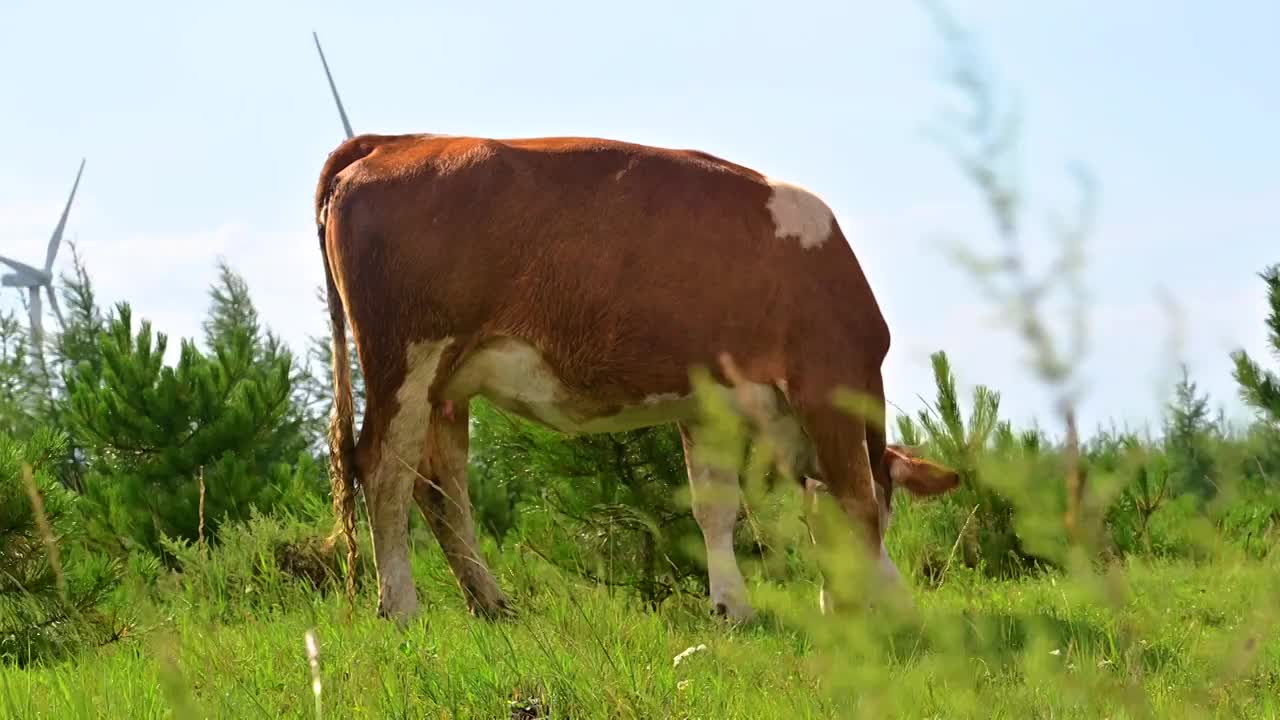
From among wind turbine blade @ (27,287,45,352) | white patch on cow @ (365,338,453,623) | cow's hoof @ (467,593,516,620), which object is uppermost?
wind turbine blade @ (27,287,45,352)

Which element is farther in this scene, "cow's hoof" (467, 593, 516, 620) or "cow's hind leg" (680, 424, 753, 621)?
"cow's hind leg" (680, 424, 753, 621)

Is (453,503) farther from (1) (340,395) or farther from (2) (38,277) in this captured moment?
(2) (38,277)

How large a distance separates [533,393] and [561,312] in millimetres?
348

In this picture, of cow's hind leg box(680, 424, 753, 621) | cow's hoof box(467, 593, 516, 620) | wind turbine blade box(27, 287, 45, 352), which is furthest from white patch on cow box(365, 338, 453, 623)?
wind turbine blade box(27, 287, 45, 352)

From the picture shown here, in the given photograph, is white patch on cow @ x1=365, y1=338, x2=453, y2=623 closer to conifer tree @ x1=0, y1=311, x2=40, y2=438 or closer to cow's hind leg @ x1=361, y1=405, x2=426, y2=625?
cow's hind leg @ x1=361, y1=405, x2=426, y2=625

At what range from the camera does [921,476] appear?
625 cm

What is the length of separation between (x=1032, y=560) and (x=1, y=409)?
496 inches

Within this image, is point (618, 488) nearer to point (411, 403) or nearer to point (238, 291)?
point (411, 403)

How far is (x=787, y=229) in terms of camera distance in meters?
5.73

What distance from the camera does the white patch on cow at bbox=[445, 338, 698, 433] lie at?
206 inches

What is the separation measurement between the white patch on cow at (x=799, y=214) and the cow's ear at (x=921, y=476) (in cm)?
118

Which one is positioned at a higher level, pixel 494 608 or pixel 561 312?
pixel 561 312

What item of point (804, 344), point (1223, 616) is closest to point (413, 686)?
point (804, 344)

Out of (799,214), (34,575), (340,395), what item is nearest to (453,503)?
(340,395)
